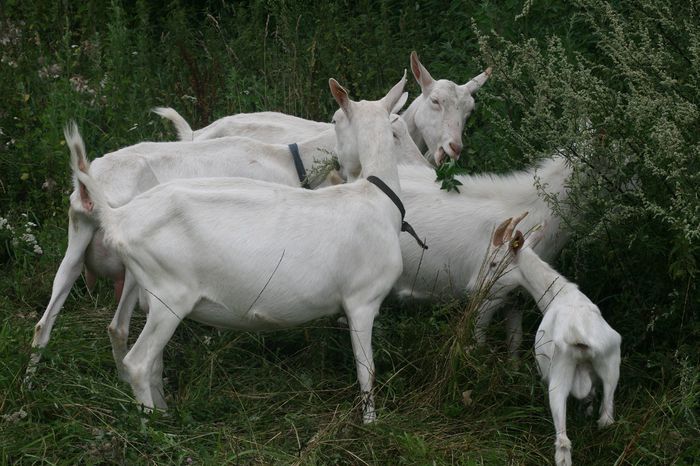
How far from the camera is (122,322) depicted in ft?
19.7

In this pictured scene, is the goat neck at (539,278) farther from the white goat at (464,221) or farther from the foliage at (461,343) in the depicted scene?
the white goat at (464,221)

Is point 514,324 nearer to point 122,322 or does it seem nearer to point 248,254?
point 248,254

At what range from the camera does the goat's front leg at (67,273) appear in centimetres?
588

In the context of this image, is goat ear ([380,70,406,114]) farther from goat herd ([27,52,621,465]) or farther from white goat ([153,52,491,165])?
white goat ([153,52,491,165])

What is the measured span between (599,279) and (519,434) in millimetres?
1368

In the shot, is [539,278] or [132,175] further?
[132,175]

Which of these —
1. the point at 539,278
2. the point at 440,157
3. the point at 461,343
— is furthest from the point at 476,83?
the point at 461,343

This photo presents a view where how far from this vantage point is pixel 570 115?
19.6ft

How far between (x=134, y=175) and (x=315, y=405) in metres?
1.59

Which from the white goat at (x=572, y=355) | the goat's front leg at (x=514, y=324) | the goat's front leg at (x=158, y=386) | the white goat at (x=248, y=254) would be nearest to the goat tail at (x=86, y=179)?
the white goat at (x=248, y=254)

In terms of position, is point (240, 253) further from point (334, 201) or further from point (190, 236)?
point (334, 201)

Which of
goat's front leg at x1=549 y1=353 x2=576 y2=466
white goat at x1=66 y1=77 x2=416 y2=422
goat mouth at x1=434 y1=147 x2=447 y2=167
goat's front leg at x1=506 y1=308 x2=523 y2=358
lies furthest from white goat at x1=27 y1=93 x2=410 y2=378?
goat's front leg at x1=549 y1=353 x2=576 y2=466

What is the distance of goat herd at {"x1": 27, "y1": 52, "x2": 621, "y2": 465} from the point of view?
5312 mm

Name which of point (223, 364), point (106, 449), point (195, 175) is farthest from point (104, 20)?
point (106, 449)
